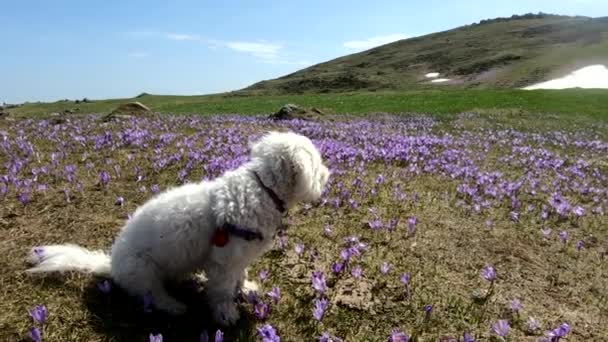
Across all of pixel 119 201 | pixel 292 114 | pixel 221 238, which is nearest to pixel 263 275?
pixel 221 238

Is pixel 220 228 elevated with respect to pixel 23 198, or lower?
elevated

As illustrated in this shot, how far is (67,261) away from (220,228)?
1667 mm

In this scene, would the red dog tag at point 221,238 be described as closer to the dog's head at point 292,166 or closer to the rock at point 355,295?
the dog's head at point 292,166

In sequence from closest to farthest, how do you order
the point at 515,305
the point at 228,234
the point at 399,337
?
the point at 399,337 < the point at 228,234 < the point at 515,305

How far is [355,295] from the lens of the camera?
480 centimetres

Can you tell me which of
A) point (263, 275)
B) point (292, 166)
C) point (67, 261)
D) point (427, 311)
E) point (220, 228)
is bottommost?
point (427, 311)

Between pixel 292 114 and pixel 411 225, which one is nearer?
pixel 411 225

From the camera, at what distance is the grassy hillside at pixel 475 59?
7969cm

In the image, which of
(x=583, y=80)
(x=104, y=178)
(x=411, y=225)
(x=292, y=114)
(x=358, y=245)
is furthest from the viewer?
(x=583, y=80)

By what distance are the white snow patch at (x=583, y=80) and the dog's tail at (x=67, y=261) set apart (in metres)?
68.1

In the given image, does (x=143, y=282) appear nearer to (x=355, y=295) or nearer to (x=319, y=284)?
(x=319, y=284)

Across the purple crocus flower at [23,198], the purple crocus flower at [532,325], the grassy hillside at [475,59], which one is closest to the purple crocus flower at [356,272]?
the purple crocus flower at [532,325]

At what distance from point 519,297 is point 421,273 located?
1.07 meters

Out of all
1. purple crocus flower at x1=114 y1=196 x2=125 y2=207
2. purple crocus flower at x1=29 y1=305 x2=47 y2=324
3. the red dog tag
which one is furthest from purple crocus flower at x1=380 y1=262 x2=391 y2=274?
purple crocus flower at x1=114 y1=196 x2=125 y2=207
